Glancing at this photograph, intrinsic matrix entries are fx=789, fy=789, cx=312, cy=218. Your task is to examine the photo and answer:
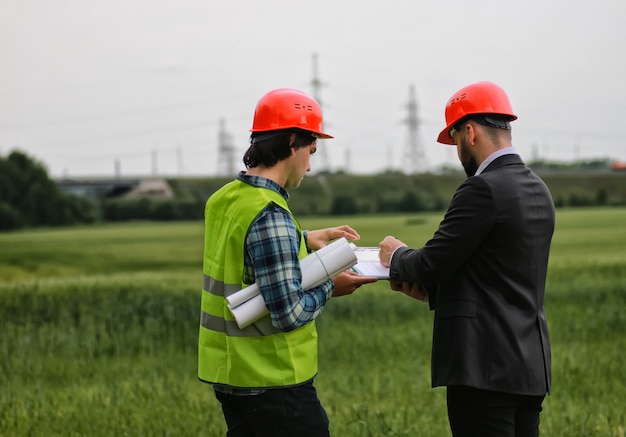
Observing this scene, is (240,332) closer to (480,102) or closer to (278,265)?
(278,265)

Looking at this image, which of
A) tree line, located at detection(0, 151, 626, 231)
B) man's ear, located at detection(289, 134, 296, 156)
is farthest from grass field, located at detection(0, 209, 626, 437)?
tree line, located at detection(0, 151, 626, 231)

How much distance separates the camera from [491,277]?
309 centimetres

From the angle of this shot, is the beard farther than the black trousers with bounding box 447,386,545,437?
Yes

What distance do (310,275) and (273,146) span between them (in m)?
0.51

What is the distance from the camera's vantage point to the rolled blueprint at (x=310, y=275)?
2.85 meters

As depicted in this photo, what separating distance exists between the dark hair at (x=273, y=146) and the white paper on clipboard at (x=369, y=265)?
592 millimetres

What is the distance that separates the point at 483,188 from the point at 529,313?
0.55 meters

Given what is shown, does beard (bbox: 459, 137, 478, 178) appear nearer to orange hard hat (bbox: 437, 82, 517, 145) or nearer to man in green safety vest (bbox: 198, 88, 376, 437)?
orange hard hat (bbox: 437, 82, 517, 145)

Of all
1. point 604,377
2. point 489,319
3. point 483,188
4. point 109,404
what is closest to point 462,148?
point 483,188

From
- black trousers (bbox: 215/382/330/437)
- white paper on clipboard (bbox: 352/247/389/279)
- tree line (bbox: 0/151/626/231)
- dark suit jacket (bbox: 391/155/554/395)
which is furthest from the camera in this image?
tree line (bbox: 0/151/626/231)

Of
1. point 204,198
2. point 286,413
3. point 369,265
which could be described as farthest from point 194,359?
point 204,198

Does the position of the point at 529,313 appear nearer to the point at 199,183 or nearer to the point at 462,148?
the point at 462,148

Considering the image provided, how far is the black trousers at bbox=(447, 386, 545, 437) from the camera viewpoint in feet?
10.2

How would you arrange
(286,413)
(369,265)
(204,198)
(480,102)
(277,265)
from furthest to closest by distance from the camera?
(204,198) < (369,265) < (480,102) < (286,413) < (277,265)
